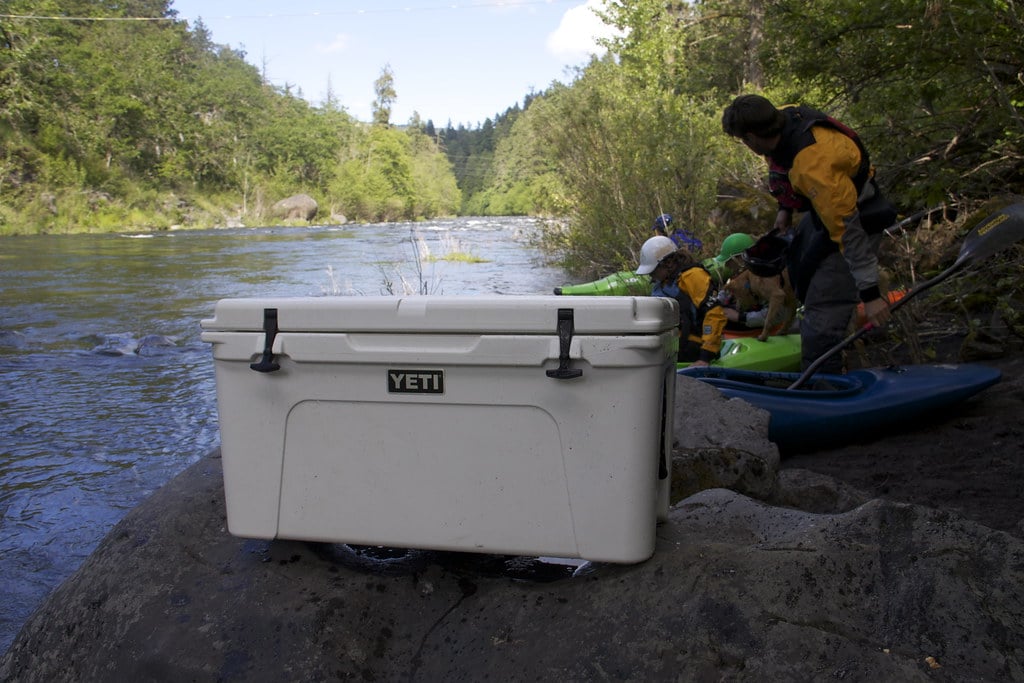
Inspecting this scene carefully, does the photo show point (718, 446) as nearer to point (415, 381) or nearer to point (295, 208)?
point (415, 381)

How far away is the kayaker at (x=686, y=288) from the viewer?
18.5 feet

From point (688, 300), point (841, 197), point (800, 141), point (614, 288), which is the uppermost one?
point (800, 141)

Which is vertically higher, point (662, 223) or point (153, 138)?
point (153, 138)

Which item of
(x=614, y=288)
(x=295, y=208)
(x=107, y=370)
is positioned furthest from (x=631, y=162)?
(x=295, y=208)

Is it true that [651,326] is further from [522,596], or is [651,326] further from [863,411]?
[863,411]

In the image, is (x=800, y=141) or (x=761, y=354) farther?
(x=761, y=354)

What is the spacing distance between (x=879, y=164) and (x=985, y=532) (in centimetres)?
559

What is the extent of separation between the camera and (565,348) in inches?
65.4

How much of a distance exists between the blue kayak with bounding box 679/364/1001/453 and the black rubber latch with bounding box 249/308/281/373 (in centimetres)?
277

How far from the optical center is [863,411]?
426cm

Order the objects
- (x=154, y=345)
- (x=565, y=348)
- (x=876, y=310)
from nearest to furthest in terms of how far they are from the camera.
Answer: (x=565, y=348)
(x=876, y=310)
(x=154, y=345)

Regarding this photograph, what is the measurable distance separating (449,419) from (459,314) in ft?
0.75

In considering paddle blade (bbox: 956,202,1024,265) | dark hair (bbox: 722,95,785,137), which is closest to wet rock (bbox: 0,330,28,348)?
dark hair (bbox: 722,95,785,137)

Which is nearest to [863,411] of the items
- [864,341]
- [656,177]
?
[864,341]
